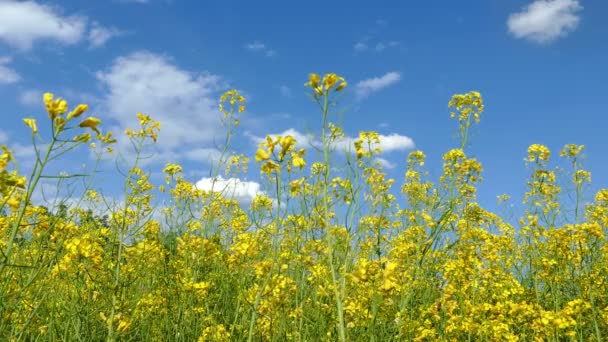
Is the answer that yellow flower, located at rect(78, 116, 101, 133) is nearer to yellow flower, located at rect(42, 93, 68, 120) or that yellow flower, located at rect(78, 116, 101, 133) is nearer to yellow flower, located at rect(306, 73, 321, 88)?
yellow flower, located at rect(42, 93, 68, 120)

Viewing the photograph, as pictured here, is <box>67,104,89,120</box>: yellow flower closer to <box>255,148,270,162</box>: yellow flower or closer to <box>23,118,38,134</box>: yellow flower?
<box>23,118,38,134</box>: yellow flower

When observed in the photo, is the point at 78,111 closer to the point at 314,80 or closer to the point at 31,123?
the point at 31,123

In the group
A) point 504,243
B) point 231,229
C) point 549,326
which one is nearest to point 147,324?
point 231,229

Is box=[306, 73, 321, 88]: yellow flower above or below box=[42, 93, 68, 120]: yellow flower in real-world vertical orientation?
above

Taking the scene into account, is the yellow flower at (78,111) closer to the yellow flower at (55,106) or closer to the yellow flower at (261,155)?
the yellow flower at (55,106)

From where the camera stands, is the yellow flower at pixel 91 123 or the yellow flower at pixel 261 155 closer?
the yellow flower at pixel 91 123

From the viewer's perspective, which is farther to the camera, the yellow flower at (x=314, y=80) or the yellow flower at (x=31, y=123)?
the yellow flower at (x=314, y=80)

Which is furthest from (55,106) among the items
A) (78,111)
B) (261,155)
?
(261,155)

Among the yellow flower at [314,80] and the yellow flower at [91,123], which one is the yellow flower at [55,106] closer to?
the yellow flower at [91,123]

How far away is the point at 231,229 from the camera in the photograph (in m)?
6.43

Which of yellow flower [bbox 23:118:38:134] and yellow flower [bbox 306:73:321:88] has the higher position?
yellow flower [bbox 306:73:321:88]

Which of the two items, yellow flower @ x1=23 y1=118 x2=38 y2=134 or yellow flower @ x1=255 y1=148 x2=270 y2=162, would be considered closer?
yellow flower @ x1=23 y1=118 x2=38 y2=134

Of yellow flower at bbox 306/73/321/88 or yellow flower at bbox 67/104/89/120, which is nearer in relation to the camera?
yellow flower at bbox 67/104/89/120

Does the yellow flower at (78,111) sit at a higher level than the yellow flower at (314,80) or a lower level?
lower
